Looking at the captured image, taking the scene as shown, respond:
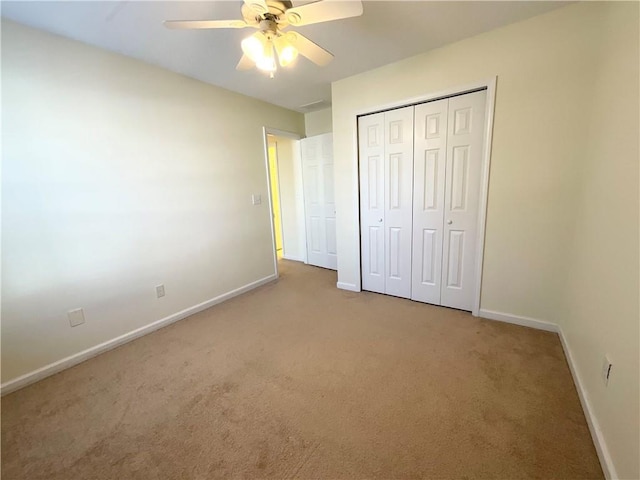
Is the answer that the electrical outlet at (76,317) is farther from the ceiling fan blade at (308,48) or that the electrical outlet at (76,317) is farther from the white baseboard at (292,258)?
the white baseboard at (292,258)

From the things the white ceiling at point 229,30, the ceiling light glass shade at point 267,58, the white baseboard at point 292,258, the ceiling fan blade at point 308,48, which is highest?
the white ceiling at point 229,30

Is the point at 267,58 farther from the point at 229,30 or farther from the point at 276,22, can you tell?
the point at 229,30

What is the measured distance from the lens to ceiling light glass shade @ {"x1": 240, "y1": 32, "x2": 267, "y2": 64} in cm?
140

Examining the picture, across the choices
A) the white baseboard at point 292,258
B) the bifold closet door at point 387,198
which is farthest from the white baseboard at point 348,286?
the white baseboard at point 292,258

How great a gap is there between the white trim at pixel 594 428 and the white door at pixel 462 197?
917mm

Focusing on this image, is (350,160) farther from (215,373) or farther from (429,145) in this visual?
(215,373)

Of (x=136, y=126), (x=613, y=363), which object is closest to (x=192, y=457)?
(x=613, y=363)

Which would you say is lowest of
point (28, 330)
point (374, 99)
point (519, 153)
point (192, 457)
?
point (192, 457)

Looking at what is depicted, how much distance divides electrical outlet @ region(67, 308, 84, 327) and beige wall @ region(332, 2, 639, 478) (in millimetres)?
3254

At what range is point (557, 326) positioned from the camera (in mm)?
2127

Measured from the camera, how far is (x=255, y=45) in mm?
→ 1422

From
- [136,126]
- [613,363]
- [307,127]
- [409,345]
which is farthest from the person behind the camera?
[307,127]

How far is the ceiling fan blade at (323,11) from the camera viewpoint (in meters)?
1.25

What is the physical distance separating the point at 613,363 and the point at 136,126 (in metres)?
3.49
